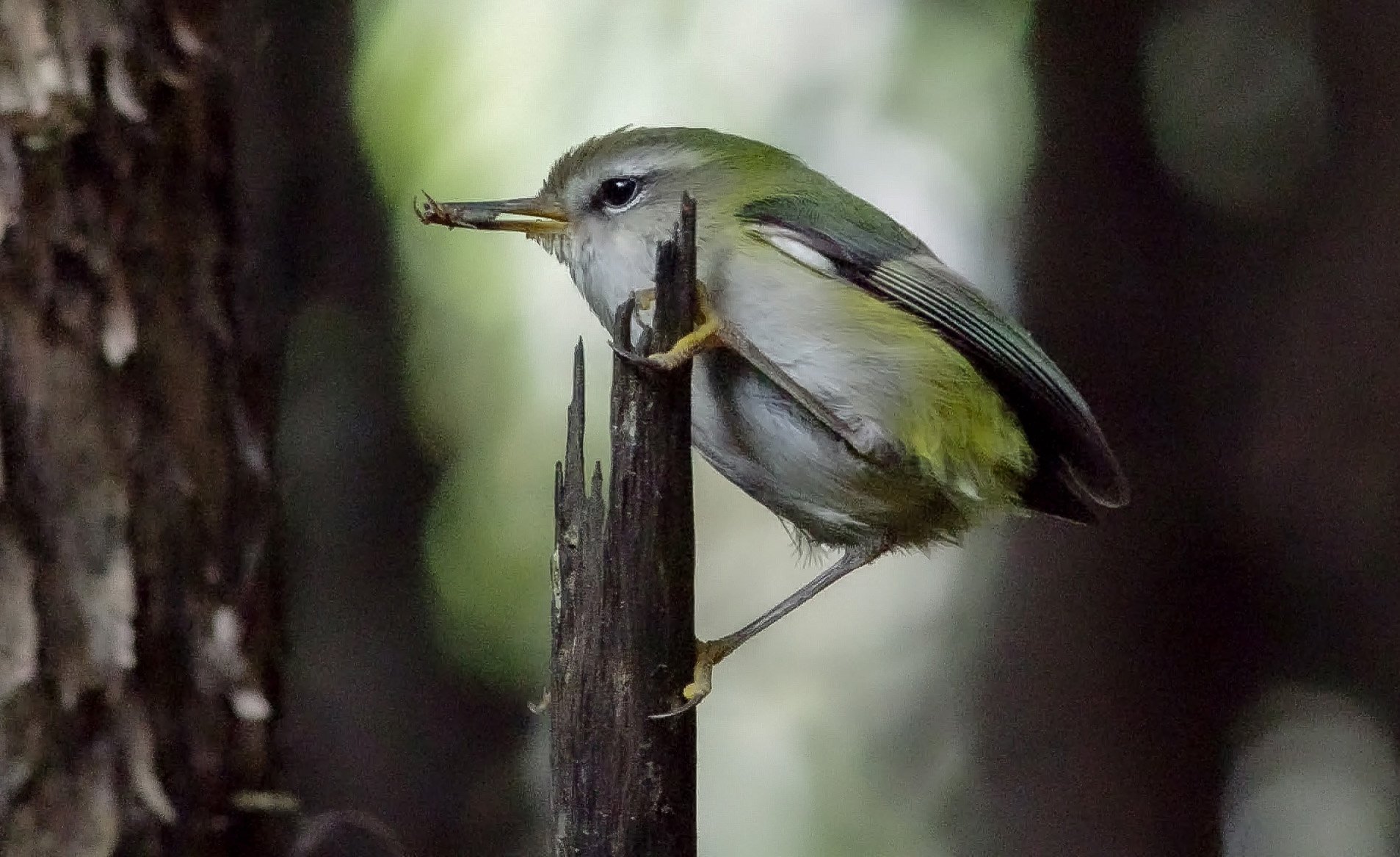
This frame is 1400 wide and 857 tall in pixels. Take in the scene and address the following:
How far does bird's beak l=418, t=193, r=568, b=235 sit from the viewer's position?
103cm

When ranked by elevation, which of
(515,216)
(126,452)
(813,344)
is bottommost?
(126,452)

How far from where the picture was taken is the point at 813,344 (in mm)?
971

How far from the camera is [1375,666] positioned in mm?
1542

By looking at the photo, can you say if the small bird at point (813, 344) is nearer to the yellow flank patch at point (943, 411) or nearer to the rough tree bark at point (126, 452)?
the yellow flank patch at point (943, 411)

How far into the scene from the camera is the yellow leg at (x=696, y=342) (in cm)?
86

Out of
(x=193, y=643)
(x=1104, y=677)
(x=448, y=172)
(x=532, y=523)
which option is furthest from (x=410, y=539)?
(x=1104, y=677)

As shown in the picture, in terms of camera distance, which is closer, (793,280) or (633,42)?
(793,280)

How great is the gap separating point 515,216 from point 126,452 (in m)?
0.64

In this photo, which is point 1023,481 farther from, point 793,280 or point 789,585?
point 789,585

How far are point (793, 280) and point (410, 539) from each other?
0.99m

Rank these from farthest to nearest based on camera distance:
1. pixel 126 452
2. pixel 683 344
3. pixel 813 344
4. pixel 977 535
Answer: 1. pixel 977 535
2. pixel 126 452
3. pixel 813 344
4. pixel 683 344

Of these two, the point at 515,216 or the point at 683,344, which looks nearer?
the point at 683,344

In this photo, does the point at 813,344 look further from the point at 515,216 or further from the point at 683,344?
the point at 515,216

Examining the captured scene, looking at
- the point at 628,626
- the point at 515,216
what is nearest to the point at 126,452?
the point at 515,216
